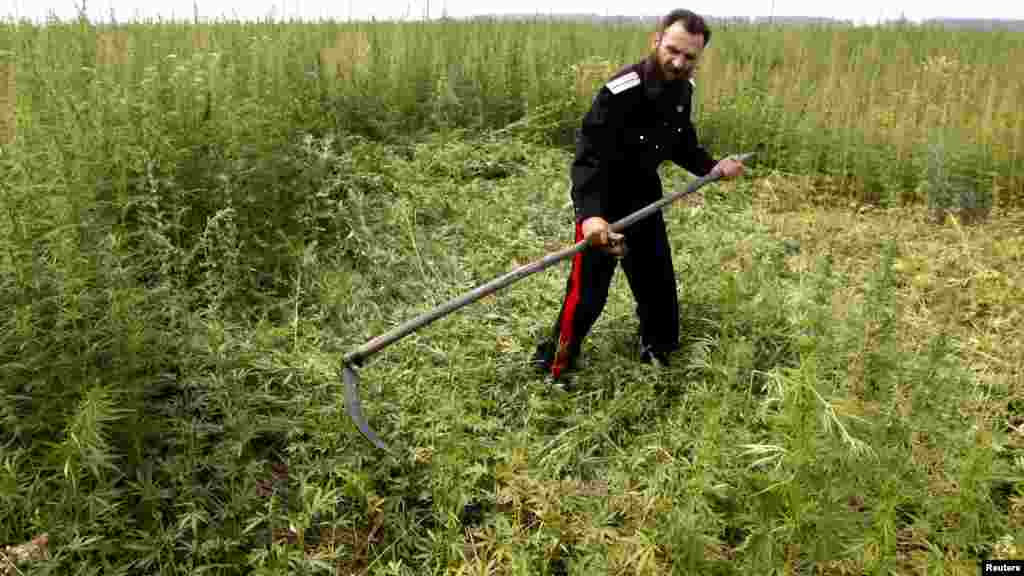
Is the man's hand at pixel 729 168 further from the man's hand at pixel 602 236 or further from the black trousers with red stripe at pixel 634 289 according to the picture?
the man's hand at pixel 602 236

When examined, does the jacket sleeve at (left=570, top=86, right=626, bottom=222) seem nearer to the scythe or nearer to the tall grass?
the scythe

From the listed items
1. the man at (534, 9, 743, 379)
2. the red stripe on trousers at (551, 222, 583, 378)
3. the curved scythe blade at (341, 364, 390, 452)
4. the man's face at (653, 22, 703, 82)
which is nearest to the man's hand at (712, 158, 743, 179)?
the man at (534, 9, 743, 379)

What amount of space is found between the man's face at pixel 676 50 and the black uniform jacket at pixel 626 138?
0.05 m

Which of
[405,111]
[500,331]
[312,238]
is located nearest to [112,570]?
[500,331]

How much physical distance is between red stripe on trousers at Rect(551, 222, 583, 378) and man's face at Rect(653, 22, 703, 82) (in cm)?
68

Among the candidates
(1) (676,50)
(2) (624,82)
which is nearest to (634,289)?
(2) (624,82)

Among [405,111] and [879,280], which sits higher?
[405,111]

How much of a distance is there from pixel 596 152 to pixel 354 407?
1.31 m

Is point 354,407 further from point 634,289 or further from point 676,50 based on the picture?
point 676,50

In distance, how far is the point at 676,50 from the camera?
98.5 inches

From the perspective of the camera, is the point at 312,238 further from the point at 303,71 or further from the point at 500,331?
the point at 303,71

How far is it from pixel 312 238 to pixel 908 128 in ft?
15.5

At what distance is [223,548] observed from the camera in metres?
2.17

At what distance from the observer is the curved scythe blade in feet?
8.00
